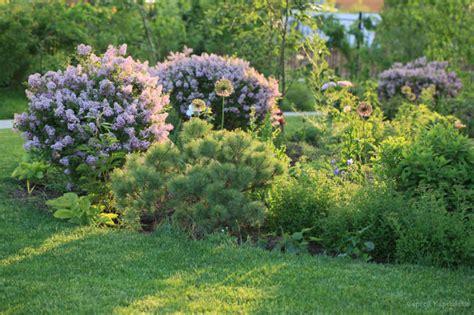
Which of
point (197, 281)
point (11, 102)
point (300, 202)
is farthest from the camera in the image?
point (11, 102)

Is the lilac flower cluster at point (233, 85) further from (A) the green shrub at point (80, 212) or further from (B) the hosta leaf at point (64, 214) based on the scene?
(B) the hosta leaf at point (64, 214)

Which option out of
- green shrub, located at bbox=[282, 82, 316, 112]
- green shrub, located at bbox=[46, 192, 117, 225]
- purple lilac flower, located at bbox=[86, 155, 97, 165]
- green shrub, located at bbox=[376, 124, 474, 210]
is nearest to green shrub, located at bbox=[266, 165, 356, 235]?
green shrub, located at bbox=[376, 124, 474, 210]

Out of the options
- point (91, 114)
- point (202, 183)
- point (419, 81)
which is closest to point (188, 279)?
point (202, 183)

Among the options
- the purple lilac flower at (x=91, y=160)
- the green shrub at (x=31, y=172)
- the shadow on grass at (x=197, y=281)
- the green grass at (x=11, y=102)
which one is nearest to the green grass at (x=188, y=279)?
the shadow on grass at (x=197, y=281)

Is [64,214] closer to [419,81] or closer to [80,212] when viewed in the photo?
[80,212]

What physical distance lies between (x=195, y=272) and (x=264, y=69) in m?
10.3

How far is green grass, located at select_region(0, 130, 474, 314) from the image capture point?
13.4ft

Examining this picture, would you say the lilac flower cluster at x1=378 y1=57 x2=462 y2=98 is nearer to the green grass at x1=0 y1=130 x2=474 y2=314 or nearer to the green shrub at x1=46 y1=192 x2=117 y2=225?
the green shrub at x1=46 y1=192 x2=117 y2=225

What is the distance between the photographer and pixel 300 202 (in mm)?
5602

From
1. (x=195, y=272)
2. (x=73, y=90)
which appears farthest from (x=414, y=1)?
(x=195, y=272)

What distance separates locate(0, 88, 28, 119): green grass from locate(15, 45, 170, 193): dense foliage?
18.8 ft

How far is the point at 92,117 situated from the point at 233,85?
3.00 metres

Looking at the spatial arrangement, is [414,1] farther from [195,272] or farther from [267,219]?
[195,272]

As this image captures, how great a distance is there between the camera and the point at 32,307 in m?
4.02
